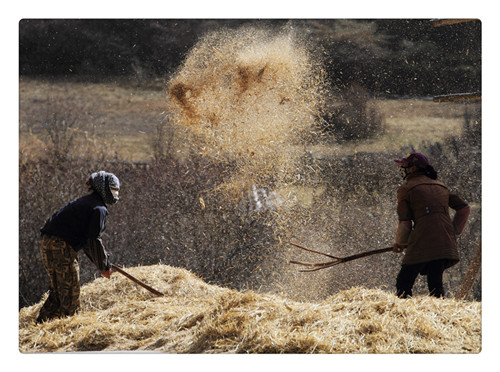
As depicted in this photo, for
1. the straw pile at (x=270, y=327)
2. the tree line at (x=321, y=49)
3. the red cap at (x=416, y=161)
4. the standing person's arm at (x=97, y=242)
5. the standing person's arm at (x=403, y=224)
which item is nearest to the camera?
the straw pile at (x=270, y=327)

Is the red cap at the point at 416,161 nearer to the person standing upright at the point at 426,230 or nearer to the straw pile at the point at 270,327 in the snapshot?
the person standing upright at the point at 426,230

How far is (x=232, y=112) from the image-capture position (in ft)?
17.6

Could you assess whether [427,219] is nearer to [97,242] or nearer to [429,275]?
[429,275]

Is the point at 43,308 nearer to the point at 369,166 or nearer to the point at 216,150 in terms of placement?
the point at 216,150

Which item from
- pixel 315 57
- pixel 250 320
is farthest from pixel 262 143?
pixel 250 320

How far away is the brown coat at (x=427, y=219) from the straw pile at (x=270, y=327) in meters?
0.31

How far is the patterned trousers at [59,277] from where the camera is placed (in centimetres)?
436

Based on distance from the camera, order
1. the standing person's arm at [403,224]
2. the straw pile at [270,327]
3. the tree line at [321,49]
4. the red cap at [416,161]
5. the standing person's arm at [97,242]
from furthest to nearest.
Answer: the tree line at [321,49], the red cap at [416,161], the standing person's arm at [403,224], the standing person's arm at [97,242], the straw pile at [270,327]

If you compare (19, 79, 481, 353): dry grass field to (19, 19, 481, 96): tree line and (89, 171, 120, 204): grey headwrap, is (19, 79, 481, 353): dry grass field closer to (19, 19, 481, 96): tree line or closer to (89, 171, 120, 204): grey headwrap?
(19, 19, 481, 96): tree line

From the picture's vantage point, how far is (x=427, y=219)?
4387mm

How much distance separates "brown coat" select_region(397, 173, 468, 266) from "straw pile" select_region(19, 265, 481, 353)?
1.01 feet

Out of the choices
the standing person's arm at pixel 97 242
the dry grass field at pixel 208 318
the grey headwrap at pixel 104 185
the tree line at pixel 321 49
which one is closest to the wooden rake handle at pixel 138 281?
the dry grass field at pixel 208 318

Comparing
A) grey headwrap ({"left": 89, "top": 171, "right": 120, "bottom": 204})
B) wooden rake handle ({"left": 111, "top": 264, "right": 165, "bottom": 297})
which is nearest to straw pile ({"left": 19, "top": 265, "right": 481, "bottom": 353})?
wooden rake handle ({"left": 111, "top": 264, "right": 165, "bottom": 297})

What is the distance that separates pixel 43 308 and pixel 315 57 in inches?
115
